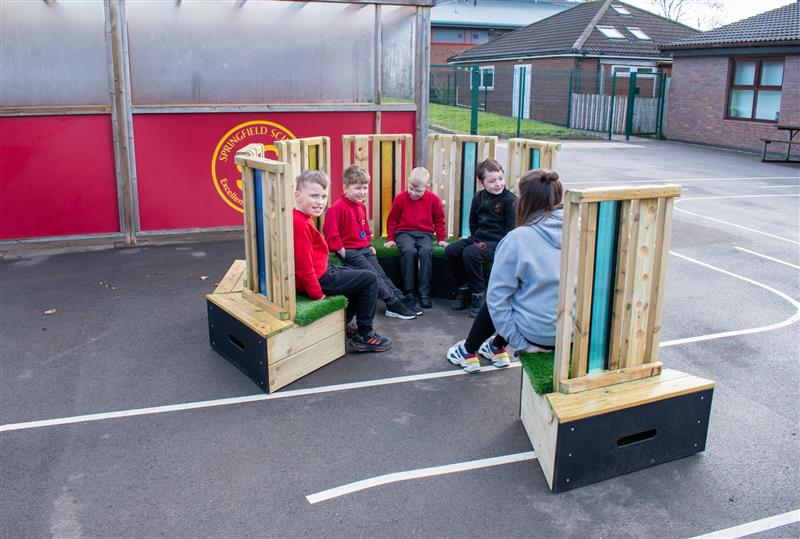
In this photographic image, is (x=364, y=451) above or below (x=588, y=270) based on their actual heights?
below

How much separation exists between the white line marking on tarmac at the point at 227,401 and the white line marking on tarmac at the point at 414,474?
122cm

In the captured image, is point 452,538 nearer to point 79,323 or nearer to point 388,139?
point 79,323

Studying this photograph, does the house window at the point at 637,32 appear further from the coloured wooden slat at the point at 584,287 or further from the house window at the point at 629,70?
the coloured wooden slat at the point at 584,287

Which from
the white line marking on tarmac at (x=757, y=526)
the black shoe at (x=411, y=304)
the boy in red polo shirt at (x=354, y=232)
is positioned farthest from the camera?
the black shoe at (x=411, y=304)

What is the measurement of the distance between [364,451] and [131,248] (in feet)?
19.7

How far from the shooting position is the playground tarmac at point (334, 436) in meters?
3.70

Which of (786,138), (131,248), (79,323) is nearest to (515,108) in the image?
(786,138)

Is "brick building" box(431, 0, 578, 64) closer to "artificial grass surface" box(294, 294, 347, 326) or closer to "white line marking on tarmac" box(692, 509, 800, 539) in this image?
"artificial grass surface" box(294, 294, 347, 326)

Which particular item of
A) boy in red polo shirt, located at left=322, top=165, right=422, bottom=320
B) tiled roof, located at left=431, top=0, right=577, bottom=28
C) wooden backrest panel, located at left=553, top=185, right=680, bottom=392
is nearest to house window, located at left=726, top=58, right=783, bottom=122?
boy in red polo shirt, located at left=322, top=165, right=422, bottom=320

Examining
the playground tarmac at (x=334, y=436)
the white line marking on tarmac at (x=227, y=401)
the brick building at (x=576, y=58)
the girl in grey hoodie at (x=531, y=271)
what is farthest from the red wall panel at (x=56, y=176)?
the brick building at (x=576, y=58)

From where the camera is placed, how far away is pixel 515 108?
3238 centimetres

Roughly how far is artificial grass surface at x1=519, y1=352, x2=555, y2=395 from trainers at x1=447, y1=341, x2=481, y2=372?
980 millimetres

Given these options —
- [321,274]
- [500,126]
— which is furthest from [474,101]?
[321,274]

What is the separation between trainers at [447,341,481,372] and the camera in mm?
5496
